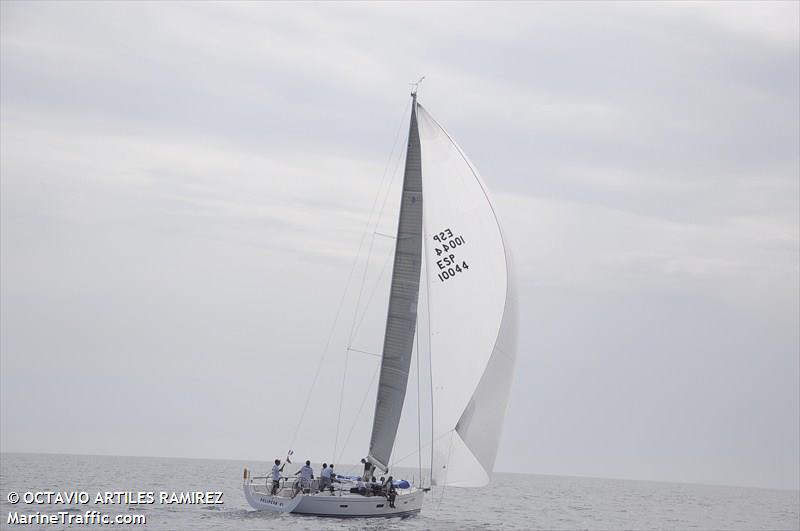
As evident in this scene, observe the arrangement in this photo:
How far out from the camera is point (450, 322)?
3281cm

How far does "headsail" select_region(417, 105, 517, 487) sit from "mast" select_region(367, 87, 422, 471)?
19.2 inches

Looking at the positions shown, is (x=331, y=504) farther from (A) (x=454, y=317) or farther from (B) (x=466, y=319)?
(B) (x=466, y=319)

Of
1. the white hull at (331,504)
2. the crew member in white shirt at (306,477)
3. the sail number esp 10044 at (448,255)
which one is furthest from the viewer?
the sail number esp 10044 at (448,255)

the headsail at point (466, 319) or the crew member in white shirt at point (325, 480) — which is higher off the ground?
the headsail at point (466, 319)

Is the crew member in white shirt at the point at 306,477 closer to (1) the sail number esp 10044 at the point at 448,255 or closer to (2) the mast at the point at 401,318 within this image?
(2) the mast at the point at 401,318

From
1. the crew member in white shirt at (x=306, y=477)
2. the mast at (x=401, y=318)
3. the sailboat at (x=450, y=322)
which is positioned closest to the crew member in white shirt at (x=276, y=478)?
the sailboat at (x=450, y=322)

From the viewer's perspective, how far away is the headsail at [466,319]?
107ft

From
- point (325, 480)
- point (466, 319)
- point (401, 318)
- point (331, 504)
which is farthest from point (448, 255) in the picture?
point (331, 504)

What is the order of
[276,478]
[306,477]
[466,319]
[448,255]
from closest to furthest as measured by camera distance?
1. [306,477]
2. [276,478]
3. [466,319]
4. [448,255]

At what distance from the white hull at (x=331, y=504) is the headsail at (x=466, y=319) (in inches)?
82.9

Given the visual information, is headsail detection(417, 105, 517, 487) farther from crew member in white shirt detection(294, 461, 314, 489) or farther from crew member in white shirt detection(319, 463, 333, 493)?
crew member in white shirt detection(294, 461, 314, 489)

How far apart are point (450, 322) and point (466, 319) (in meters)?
0.52

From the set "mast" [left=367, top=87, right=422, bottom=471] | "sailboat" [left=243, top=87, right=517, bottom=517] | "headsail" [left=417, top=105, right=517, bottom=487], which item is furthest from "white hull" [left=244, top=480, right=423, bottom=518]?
"headsail" [left=417, top=105, right=517, bottom=487]

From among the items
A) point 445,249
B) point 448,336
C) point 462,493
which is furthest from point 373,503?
point 462,493
